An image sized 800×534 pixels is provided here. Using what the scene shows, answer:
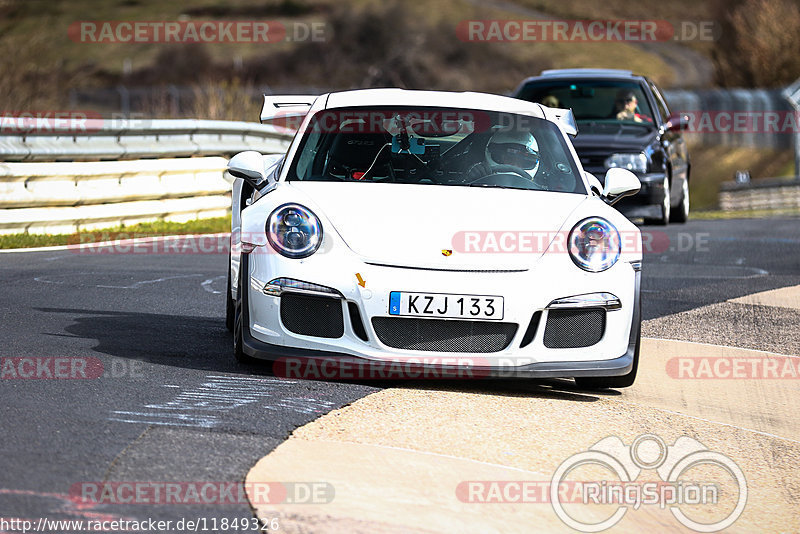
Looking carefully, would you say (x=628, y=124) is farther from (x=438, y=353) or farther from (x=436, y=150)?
(x=438, y=353)

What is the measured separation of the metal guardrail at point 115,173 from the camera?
496 inches

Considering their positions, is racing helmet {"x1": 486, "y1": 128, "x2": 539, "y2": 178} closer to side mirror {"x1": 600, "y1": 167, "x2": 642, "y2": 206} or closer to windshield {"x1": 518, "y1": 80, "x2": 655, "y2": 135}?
side mirror {"x1": 600, "y1": 167, "x2": 642, "y2": 206}

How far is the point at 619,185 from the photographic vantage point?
695cm

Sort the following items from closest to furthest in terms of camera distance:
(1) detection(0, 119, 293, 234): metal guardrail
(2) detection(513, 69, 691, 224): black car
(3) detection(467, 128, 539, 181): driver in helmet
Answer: (3) detection(467, 128, 539, 181): driver in helmet → (1) detection(0, 119, 293, 234): metal guardrail → (2) detection(513, 69, 691, 224): black car

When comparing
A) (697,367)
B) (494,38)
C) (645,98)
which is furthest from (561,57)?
(697,367)

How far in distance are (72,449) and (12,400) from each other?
934mm

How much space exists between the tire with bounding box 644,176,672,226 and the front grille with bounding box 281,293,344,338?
9.82 meters

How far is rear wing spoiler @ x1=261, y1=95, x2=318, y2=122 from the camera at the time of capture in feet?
24.5

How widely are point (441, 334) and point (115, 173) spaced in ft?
27.7

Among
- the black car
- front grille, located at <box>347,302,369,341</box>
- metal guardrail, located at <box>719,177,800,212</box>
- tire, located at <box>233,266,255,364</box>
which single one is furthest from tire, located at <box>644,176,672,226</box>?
metal guardrail, located at <box>719,177,800,212</box>

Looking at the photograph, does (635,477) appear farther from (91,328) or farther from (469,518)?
(91,328)

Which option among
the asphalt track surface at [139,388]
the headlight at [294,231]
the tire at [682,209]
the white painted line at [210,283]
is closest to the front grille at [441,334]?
the asphalt track surface at [139,388]

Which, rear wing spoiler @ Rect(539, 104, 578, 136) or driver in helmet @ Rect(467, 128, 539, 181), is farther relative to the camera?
rear wing spoiler @ Rect(539, 104, 578, 136)

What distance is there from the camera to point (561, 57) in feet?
292
